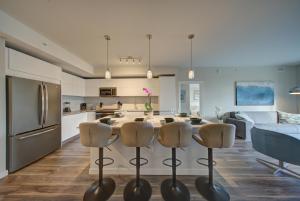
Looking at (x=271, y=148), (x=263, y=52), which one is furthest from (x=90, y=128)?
(x=263, y=52)

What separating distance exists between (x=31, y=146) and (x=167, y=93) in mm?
4089

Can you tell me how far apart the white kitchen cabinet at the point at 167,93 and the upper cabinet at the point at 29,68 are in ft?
10.6

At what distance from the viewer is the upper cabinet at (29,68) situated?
278 centimetres

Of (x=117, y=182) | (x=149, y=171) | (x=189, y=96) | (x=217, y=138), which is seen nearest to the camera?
(x=217, y=138)

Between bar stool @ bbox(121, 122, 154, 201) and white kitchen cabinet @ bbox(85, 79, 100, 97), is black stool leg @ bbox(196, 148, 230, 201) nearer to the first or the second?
bar stool @ bbox(121, 122, 154, 201)

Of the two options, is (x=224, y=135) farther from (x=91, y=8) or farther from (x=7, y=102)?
(x=7, y=102)

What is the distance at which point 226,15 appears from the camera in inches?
95.0

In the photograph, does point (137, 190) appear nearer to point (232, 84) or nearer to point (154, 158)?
point (154, 158)

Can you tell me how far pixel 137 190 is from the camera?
7.27ft

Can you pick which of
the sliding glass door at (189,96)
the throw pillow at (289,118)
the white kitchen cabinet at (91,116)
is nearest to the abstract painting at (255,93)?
the throw pillow at (289,118)

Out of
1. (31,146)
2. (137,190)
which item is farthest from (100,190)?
(31,146)

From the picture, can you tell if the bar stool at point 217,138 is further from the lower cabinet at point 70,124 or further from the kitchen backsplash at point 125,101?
the kitchen backsplash at point 125,101

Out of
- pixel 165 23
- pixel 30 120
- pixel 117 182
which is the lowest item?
pixel 117 182

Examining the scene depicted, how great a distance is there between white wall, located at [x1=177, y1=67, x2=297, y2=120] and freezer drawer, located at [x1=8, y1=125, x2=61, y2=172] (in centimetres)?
460
